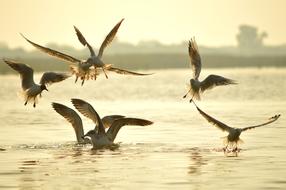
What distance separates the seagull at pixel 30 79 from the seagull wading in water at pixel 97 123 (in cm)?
62

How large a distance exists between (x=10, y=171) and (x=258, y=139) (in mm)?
9254

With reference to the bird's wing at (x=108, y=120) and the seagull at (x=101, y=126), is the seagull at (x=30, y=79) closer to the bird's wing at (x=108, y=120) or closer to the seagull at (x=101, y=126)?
the seagull at (x=101, y=126)

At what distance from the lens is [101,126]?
25.2 meters

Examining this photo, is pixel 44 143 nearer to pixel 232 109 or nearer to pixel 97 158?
pixel 97 158

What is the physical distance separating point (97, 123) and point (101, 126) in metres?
0.27

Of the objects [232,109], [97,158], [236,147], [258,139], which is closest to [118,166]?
[97,158]

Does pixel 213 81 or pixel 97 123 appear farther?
pixel 213 81

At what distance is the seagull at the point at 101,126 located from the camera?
2525 cm

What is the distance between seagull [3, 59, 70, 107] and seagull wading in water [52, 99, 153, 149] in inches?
24.6

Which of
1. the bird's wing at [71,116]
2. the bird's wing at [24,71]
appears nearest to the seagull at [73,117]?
the bird's wing at [71,116]

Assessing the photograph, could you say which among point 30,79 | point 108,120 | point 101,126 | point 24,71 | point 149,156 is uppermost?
point 24,71

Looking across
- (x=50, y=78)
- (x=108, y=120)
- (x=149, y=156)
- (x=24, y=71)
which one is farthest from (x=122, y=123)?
(x=24, y=71)

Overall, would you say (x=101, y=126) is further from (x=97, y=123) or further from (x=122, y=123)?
(x=122, y=123)

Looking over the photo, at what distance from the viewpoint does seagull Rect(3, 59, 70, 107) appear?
88.0 ft
